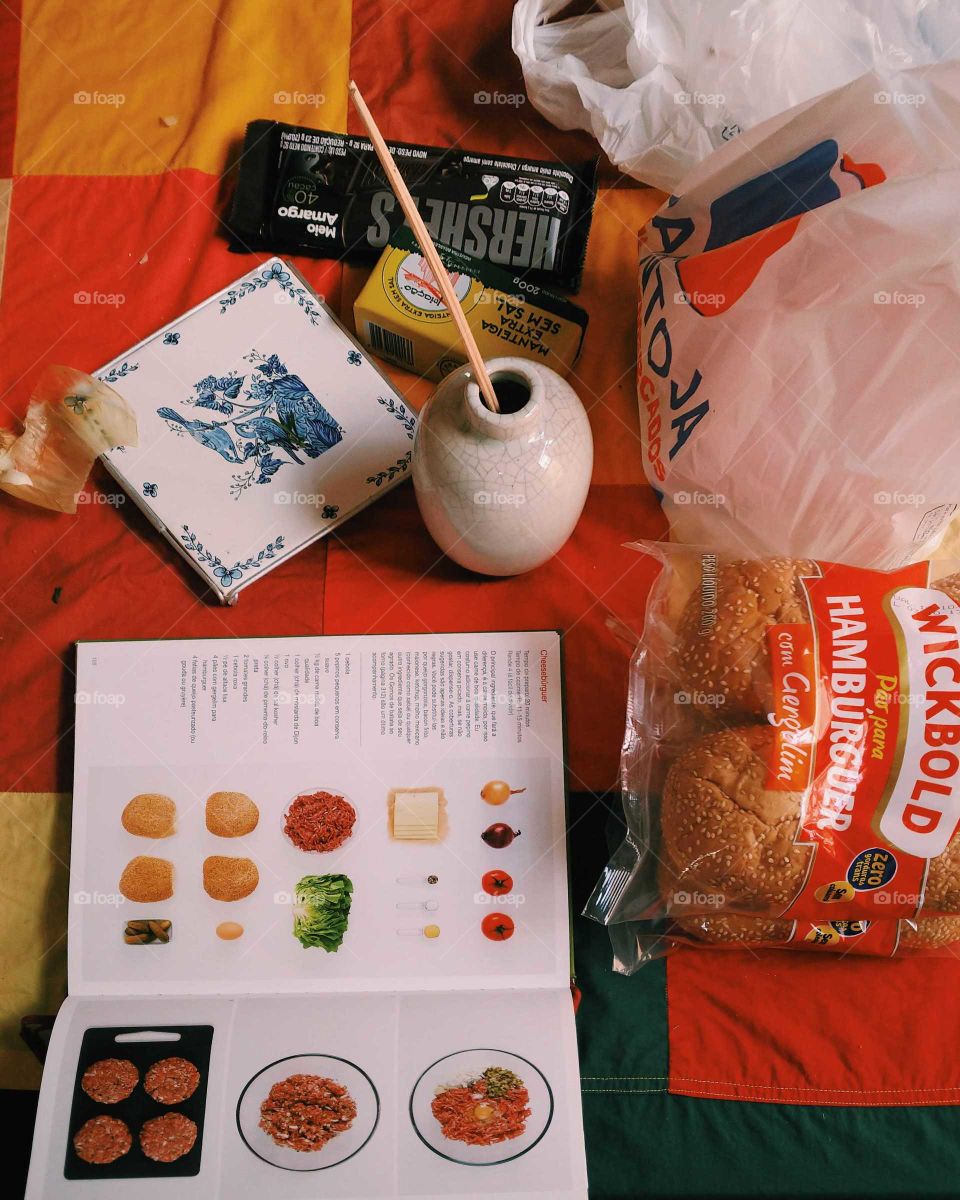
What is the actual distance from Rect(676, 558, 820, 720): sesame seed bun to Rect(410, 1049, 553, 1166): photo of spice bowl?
0.94 ft

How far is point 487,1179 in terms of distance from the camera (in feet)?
2.02

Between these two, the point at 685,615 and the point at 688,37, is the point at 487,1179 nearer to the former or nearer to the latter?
the point at 685,615

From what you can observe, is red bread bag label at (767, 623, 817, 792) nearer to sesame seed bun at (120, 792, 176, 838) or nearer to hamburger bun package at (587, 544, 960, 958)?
hamburger bun package at (587, 544, 960, 958)

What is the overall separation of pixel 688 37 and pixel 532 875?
25.5 inches

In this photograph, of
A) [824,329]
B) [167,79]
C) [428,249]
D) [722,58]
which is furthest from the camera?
[167,79]

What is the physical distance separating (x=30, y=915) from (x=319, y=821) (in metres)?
0.23

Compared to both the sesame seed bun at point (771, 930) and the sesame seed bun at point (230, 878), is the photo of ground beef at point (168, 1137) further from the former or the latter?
the sesame seed bun at point (771, 930)

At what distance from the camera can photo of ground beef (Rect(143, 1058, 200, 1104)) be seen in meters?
0.64

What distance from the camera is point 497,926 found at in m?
0.66

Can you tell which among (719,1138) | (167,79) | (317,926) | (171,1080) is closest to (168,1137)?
(171,1080)

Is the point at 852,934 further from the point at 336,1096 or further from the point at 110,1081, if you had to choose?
the point at 110,1081

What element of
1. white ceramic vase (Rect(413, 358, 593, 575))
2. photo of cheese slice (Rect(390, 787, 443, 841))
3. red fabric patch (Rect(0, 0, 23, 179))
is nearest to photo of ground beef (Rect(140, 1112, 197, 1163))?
photo of cheese slice (Rect(390, 787, 443, 841))

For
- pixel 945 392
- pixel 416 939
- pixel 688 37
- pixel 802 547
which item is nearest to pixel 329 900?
pixel 416 939

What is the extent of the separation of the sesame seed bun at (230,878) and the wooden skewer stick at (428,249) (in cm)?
38
